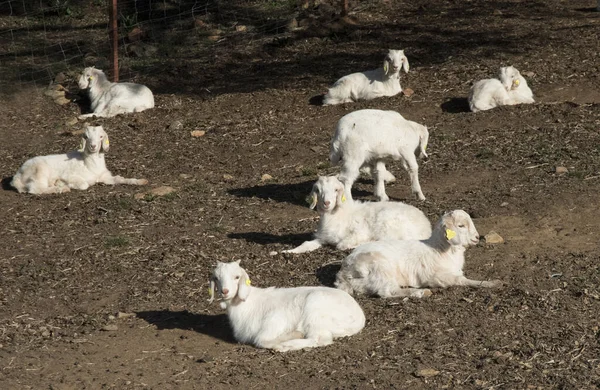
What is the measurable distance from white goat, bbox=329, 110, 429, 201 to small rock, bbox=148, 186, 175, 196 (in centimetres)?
211

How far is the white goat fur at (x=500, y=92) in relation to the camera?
46.1ft

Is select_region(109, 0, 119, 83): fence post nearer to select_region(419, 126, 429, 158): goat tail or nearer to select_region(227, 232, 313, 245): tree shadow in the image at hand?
select_region(419, 126, 429, 158): goat tail

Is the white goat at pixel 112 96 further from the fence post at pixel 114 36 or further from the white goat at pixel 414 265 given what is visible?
the white goat at pixel 414 265

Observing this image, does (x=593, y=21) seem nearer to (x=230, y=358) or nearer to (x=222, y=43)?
(x=222, y=43)

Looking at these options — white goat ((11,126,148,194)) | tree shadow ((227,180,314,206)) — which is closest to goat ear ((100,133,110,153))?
white goat ((11,126,148,194))

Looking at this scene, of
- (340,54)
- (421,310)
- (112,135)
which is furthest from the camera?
(340,54)

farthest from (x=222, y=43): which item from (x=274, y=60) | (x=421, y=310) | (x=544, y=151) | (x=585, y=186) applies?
(x=421, y=310)

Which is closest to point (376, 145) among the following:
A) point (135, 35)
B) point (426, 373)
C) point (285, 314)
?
point (285, 314)

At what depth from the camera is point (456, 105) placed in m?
14.6

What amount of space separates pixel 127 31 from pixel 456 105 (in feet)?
26.0

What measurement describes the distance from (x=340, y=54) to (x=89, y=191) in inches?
262

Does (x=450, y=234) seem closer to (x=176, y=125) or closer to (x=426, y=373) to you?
(x=426, y=373)

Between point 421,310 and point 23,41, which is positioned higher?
point 421,310

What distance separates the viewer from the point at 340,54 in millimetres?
17547
